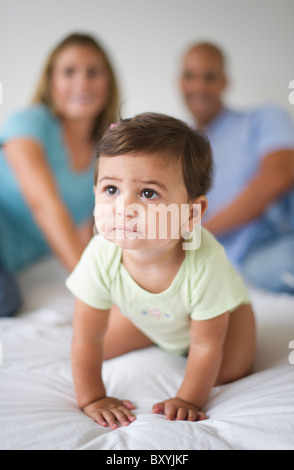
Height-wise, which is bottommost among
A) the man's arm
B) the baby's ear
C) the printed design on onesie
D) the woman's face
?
the printed design on onesie

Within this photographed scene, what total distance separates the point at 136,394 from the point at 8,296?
1.68 feet

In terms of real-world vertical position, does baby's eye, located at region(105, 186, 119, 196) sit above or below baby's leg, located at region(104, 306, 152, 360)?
above

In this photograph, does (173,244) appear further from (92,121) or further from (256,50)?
(256,50)

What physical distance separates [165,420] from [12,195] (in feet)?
3.77

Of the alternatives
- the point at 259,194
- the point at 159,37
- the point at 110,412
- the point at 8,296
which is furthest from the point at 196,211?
the point at 159,37

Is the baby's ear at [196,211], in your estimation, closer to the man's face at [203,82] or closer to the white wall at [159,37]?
the man's face at [203,82]

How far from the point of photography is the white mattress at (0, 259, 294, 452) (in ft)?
2.24

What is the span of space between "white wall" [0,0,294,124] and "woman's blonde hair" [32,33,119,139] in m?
0.37

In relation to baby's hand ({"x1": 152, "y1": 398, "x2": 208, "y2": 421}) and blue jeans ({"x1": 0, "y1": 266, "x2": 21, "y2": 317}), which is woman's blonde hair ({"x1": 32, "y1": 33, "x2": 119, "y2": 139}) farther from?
baby's hand ({"x1": 152, "y1": 398, "x2": 208, "y2": 421})

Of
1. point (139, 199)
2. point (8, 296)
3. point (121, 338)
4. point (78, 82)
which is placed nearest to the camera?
A: point (139, 199)

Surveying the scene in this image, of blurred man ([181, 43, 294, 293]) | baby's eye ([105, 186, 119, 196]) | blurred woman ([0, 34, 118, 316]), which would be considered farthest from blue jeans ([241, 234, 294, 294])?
baby's eye ([105, 186, 119, 196])

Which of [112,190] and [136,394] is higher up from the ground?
[112,190]

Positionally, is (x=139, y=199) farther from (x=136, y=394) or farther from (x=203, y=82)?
(x=203, y=82)

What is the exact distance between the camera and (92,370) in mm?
849
